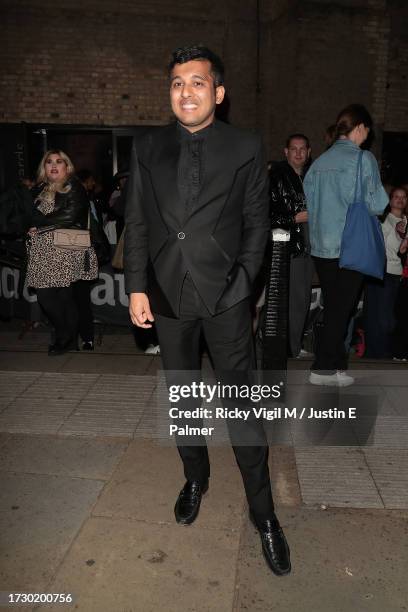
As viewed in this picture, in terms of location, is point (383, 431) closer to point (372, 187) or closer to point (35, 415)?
point (372, 187)

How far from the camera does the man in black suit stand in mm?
2535

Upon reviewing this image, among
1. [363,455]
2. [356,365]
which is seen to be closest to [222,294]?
[363,455]

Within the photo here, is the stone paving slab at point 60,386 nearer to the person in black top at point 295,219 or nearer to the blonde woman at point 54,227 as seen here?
the blonde woman at point 54,227

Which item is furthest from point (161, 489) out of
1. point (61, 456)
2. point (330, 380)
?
point (330, 380)

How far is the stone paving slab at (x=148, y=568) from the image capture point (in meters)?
2.41

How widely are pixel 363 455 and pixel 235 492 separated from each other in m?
0.97

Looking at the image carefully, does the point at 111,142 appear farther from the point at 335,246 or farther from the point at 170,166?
the point at 170,166

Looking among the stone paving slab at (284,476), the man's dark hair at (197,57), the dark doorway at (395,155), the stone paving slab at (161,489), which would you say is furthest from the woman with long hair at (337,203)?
the dark doorway at (395,155)

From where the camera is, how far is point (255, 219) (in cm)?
263

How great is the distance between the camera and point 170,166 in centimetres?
258

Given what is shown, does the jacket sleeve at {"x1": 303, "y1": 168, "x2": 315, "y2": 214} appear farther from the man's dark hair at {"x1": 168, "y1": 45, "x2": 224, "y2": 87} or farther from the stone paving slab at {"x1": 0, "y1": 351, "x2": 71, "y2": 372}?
the stone paving slab at {"x1": 0, "y1": 351, "x2": 71, "y2": 372}

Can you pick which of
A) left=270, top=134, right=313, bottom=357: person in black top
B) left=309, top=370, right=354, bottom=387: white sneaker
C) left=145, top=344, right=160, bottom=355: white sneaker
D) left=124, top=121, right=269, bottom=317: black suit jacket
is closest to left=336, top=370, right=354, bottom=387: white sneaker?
left=309, top=370, right=354, bottom=387: white sneaker

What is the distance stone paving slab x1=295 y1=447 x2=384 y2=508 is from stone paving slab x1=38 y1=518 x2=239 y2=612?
2.11 feet

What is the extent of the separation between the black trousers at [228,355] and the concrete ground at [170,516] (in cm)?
35
